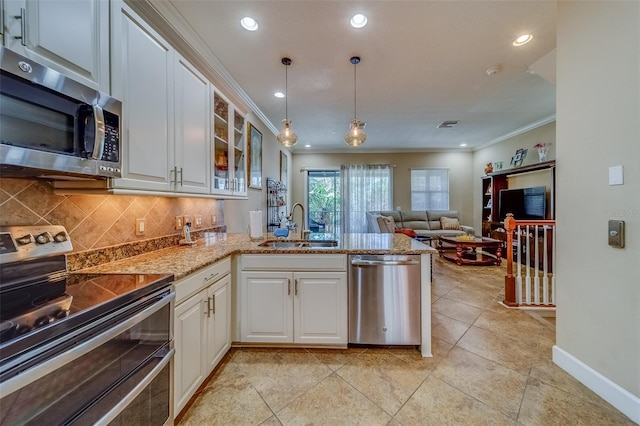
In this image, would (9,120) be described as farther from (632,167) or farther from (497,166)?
(497,166)

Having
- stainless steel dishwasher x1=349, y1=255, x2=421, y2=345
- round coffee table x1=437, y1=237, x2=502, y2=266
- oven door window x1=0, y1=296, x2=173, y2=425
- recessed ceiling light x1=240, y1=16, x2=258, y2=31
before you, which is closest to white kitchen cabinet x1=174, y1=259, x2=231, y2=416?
oven door window x1=0, y1=296, x2=173, y2=425

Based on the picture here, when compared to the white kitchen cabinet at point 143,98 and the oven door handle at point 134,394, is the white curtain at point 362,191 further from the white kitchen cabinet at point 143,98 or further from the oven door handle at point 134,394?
the oven door handle at point 134,394

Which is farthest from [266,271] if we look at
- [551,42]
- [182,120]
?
[551,42]

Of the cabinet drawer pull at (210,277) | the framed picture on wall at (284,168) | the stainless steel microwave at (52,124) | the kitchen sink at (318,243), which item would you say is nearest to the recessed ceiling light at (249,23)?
the stainless steel microwave at (52,124)

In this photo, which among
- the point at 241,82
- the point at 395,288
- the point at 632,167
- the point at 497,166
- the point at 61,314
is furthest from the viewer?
the point at 497,166

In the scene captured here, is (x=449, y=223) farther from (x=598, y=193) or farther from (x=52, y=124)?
(x=52, y=124)

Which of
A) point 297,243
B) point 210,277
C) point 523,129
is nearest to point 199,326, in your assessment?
point 210,277

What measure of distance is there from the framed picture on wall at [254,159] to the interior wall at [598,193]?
334 cm

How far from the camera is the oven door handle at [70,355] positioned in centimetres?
69

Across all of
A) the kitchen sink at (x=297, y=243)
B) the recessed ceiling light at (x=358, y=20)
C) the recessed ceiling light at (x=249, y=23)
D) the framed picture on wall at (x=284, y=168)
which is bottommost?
the kitchen sink at (x=297, y=243)

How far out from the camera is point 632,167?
145 centimetres

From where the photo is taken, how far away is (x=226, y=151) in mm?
2564

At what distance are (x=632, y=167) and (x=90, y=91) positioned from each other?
2824 mm

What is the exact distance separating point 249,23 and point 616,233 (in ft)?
9.85
